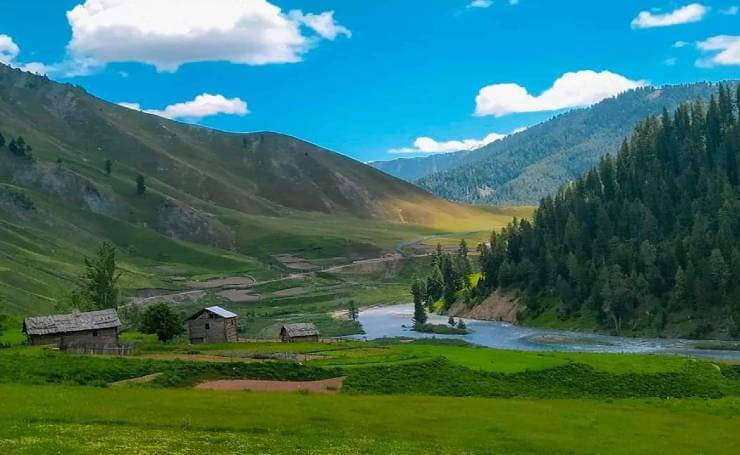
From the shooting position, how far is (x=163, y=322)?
9988cm

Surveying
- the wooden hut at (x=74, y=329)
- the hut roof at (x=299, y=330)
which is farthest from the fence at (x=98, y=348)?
the hut roof at (x=299, y=330)

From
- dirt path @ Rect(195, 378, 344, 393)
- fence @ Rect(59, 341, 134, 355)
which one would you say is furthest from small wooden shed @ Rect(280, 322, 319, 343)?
dirt path @ Rect(195, 378, 344, 393)

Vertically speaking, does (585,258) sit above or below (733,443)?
above

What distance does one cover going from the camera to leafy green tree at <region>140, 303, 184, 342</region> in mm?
99875

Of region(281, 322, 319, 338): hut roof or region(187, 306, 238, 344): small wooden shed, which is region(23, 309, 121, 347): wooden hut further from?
region(281, 322, 319, 338): hut roof

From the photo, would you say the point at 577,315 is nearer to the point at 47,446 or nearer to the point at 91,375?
the point at 91,375

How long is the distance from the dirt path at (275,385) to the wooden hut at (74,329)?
26.1 meters

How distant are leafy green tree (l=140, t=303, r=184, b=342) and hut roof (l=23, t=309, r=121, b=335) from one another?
7241 millimetres

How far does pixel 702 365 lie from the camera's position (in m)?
88.2

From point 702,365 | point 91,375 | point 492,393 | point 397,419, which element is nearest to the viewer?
point 397,419

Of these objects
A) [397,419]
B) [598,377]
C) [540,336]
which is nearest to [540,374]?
[598,377]

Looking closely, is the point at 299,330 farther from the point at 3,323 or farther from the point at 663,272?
the point at 663,272

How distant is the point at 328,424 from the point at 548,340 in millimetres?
109321

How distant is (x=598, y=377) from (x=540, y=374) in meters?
6.51
